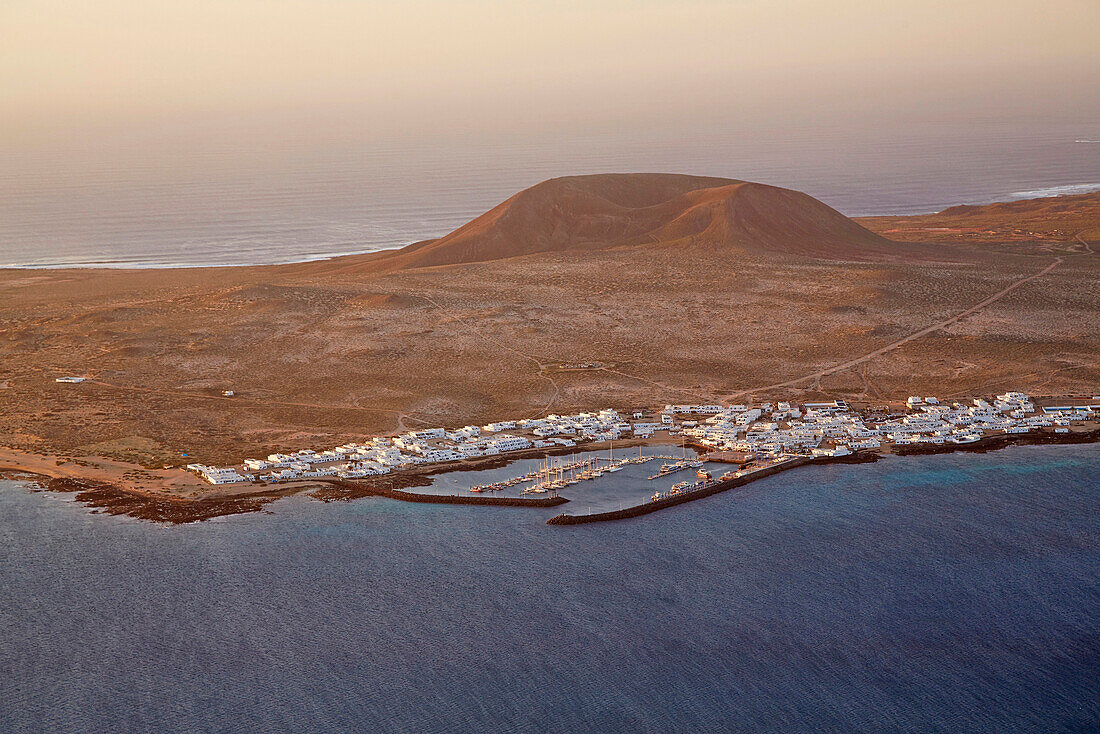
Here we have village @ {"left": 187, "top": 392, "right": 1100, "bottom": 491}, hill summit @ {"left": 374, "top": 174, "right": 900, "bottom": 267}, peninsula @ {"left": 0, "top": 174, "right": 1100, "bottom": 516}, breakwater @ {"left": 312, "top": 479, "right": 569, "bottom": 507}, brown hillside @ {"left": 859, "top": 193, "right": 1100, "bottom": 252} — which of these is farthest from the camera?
brown hillside @ {"left": 859, "top": 193, "right": 1100, "bottom": 252}

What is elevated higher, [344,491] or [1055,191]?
[1055,191]

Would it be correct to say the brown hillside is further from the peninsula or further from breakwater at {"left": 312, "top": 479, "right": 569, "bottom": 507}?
breakwater at {"left": 312, "top": 479, "right": 569, "bottom": 507}

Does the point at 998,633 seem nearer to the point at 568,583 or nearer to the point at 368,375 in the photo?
the point at 568,583

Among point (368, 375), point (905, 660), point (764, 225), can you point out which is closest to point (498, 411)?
point (368, 375)

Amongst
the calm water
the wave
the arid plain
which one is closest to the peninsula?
the arid plain

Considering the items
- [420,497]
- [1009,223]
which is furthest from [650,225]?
[420,497]

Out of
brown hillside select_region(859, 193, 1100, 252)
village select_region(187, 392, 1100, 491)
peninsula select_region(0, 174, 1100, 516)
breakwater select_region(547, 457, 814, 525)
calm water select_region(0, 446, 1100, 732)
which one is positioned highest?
brown hillside select_region(859, 193, 1100, 252)

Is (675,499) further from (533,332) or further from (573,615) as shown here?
(533,332)
